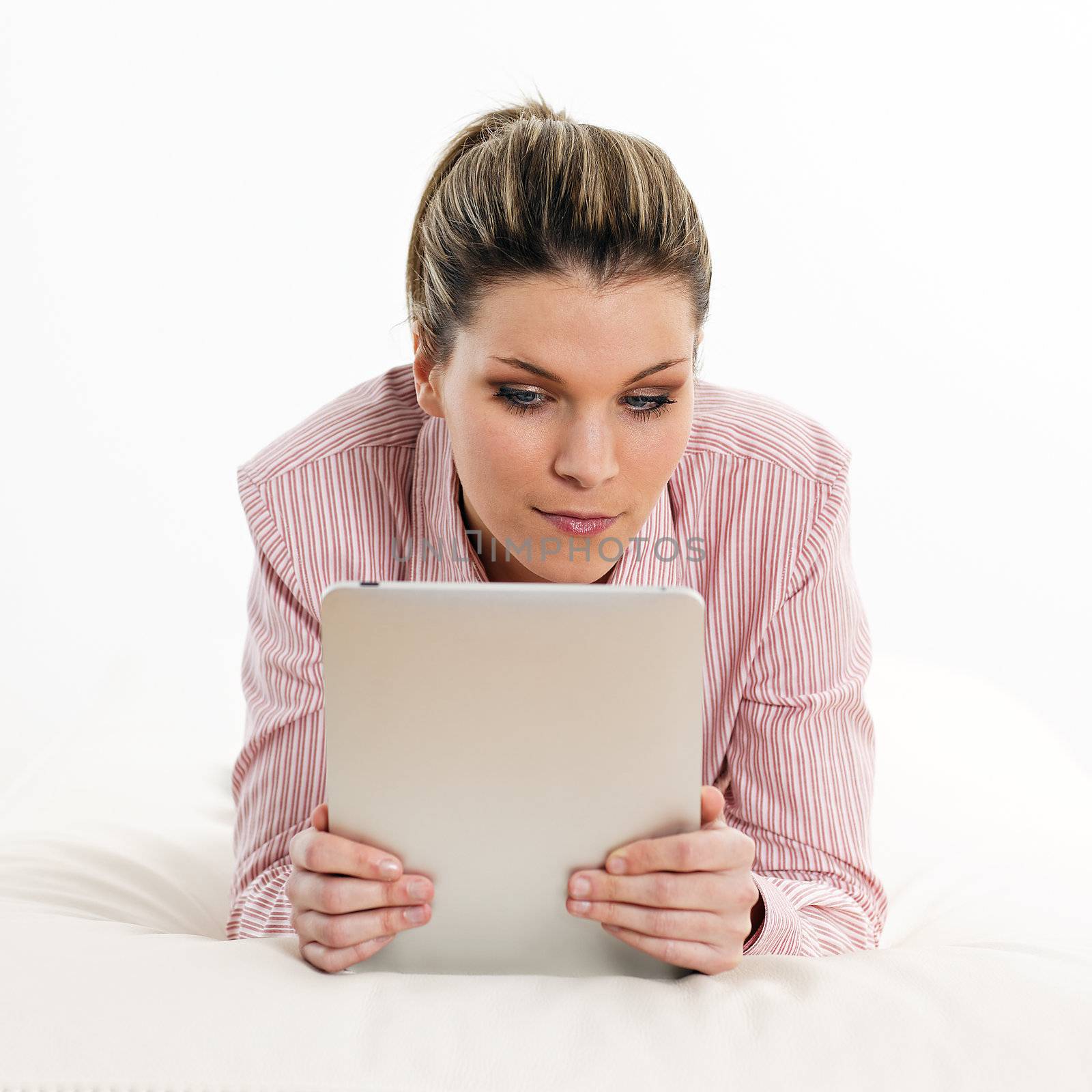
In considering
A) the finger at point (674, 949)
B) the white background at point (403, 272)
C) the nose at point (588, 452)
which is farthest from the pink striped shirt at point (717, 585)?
the white background at point (403, 272)

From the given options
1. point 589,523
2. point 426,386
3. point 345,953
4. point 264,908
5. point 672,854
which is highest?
point 426,386

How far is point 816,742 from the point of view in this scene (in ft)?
5.54

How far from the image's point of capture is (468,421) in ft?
4.88

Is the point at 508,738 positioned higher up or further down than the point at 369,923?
higher up

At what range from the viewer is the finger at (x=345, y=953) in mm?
1258

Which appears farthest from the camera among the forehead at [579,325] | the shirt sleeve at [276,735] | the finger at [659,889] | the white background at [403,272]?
the white background at [403,272]

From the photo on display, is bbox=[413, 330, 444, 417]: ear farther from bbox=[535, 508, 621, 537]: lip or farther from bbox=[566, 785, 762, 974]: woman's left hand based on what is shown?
bbox=[566, 785, 762, 974]: woman's left hand

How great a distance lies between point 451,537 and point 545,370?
1.36 feet

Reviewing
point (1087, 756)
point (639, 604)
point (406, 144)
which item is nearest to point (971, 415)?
point (1087, 756)

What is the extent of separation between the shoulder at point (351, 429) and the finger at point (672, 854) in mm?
790

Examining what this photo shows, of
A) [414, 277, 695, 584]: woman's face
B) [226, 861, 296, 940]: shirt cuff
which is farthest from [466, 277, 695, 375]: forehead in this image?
[226, 861, 296, 940]: shirt cuff

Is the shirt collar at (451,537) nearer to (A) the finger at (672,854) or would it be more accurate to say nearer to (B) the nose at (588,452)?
(B) the nose at (588,452)

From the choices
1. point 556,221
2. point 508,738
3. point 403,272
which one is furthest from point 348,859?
point 403,272

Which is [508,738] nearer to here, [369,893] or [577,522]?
[369,893]
